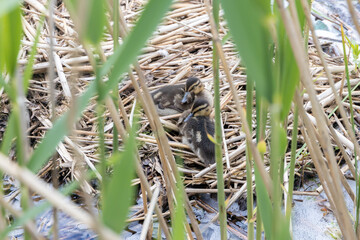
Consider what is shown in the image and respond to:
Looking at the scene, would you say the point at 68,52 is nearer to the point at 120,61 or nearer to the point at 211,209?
the point at 211,209

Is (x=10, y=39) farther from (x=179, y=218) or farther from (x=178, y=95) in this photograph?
(x=178, y=95)

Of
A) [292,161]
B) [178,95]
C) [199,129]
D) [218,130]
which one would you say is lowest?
[199,129]

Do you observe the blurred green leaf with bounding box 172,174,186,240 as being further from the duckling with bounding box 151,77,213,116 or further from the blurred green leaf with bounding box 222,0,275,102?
the duckling with bounding box 151,77,213,116

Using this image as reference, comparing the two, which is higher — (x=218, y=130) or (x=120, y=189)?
(x=120, y=189)

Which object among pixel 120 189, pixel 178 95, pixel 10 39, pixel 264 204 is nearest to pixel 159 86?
pixel 178 95

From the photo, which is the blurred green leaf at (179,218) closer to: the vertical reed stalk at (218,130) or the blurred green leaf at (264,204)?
the blurred green leaf at (264,204)

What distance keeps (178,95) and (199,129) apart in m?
0.32

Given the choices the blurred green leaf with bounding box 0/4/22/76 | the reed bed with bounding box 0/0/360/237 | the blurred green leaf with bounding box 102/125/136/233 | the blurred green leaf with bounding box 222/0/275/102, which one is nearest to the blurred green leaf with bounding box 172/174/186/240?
the blurred green leaf with bounding box 102/125/136/233

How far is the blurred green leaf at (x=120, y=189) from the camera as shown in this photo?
29.3 inches

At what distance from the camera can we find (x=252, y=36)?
2.39 ft

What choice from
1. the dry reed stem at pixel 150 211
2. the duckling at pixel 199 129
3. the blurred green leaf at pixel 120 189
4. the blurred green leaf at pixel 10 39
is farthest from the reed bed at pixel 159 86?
the blurred green leaf at pixel 120 189

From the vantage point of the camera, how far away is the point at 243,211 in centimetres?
231

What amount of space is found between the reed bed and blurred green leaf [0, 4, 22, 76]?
4.25ft

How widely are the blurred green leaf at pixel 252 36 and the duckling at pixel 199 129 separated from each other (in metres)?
1.70
